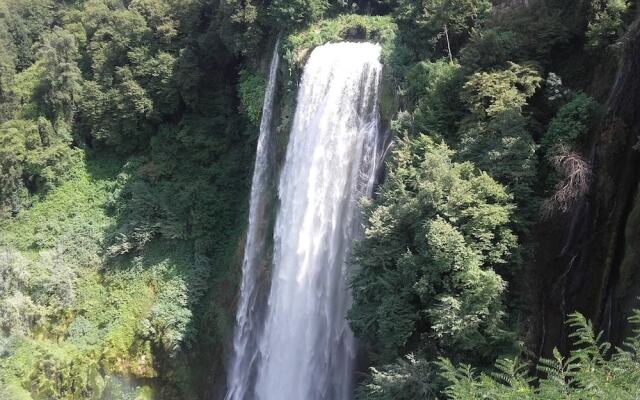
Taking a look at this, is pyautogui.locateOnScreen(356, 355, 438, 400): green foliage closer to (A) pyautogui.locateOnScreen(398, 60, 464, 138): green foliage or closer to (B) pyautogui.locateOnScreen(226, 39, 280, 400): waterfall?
(A) pyautogui.locateOnScreen(398, 60, 464, 138): green foliage

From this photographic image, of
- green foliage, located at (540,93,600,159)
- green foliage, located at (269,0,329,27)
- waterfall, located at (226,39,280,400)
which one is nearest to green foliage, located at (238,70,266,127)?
waterfall, located at (226,39,280,400)

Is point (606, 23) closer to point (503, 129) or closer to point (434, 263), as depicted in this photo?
point (503, 129)

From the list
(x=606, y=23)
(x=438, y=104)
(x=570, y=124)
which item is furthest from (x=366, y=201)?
(x=606, y=23)

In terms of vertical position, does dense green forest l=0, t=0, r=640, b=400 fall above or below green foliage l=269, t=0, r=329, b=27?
below

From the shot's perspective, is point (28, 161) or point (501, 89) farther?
point (28, 161)

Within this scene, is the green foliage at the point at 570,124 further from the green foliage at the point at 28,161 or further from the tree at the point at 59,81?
the tree at the point at 59,81

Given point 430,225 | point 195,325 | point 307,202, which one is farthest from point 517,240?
point 195,325

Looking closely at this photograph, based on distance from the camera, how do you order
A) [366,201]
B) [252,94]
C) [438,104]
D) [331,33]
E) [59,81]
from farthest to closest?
[59,81], [252,94], [331,33], [438,104], [366,201]
